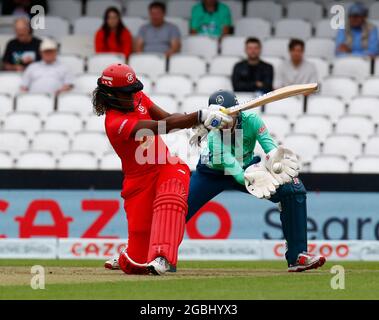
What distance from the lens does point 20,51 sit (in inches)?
585

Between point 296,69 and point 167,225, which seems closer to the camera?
point 167,225

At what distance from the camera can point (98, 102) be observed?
339 inches

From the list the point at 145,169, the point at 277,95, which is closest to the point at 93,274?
the point at 145,169

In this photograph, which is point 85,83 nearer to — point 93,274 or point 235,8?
point 235,8

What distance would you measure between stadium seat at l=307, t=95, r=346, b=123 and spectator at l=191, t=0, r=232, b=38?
185cm

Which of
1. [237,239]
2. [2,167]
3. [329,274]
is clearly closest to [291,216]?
[329,274]

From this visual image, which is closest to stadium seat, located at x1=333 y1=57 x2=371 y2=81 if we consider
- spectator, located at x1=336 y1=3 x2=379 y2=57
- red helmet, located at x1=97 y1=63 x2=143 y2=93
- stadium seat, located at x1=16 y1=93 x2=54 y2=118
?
spectator, located at x1=336 y1=3 x2=379 y2=57

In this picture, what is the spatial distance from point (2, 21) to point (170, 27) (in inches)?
94.1

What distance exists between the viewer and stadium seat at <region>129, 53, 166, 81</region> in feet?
47.3

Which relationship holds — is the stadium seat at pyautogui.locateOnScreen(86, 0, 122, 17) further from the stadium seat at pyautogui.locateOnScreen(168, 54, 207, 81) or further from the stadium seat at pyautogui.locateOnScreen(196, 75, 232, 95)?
the stadium seat at pyautogui.locateOnScreen(196, 75, 232, 95)

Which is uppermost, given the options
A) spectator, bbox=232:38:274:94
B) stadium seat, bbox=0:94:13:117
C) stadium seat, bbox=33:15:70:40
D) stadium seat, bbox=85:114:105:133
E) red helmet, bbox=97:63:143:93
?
stadium seat, bbox=33:15:70:40

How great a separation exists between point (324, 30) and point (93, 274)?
6.78 meters

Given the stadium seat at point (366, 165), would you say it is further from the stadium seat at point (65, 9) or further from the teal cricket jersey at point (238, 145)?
the stadium seat at point (65, 9)

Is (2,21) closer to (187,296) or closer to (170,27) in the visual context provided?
(170,27)
